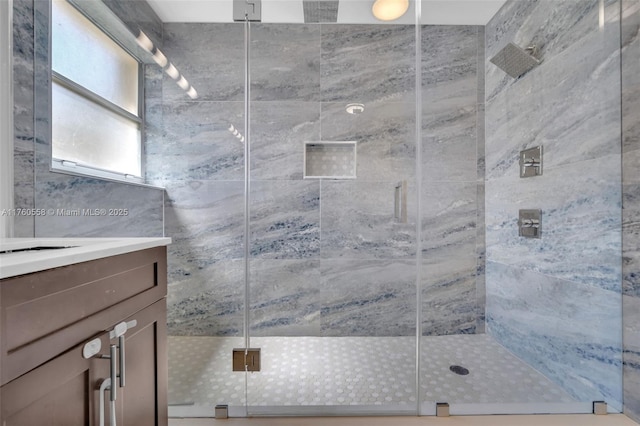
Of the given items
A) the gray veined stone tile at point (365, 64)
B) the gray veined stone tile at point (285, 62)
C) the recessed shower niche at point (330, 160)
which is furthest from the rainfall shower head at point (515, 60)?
the gray veined stone tile at point (285, 62)

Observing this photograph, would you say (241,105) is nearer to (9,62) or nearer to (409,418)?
(9,62)

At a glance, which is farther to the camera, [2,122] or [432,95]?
[432,95]

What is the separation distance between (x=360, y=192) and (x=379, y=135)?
1.19 feet

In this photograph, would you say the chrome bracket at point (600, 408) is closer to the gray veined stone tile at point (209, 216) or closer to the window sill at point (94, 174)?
the gray veined stone tile at point (209, 216)

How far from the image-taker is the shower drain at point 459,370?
152 cm

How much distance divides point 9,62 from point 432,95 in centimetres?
189

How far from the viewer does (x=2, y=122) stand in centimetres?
104

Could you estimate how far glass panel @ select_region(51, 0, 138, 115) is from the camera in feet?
4.22

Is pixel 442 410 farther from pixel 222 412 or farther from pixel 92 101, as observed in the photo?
pixel 92 101

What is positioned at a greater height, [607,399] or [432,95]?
[432,95]

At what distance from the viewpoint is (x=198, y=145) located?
5.72 feet

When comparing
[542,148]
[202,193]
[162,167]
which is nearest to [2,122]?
[162,167]

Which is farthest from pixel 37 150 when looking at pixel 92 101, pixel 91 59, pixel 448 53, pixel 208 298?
pixel 448 53

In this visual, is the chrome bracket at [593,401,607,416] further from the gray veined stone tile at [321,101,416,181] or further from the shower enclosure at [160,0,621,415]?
the gray veined stone tile at [321,101,416,181]
